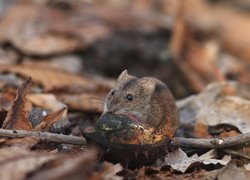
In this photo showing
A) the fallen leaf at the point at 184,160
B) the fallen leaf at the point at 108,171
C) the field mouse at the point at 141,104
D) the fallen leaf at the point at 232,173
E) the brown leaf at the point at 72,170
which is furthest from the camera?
the field mouse at the point at 141,104

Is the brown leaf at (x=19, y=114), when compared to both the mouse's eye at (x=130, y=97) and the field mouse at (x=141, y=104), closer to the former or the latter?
the field mouse at (x=141, y=104)

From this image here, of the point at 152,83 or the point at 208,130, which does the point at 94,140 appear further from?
the point at 208,130

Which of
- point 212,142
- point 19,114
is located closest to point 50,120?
point 19,114

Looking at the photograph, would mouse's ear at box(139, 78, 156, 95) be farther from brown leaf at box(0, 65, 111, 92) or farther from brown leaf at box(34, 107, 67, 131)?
brown leaf at box(0, 65, 111, 92)

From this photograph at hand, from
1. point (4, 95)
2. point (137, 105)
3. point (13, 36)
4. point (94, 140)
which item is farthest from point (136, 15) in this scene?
point (94, 140)

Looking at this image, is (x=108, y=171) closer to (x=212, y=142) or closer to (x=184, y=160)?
(x=184, y=160)

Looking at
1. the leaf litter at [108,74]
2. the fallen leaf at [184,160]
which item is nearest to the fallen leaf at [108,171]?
the leaf litter at [108,74]
